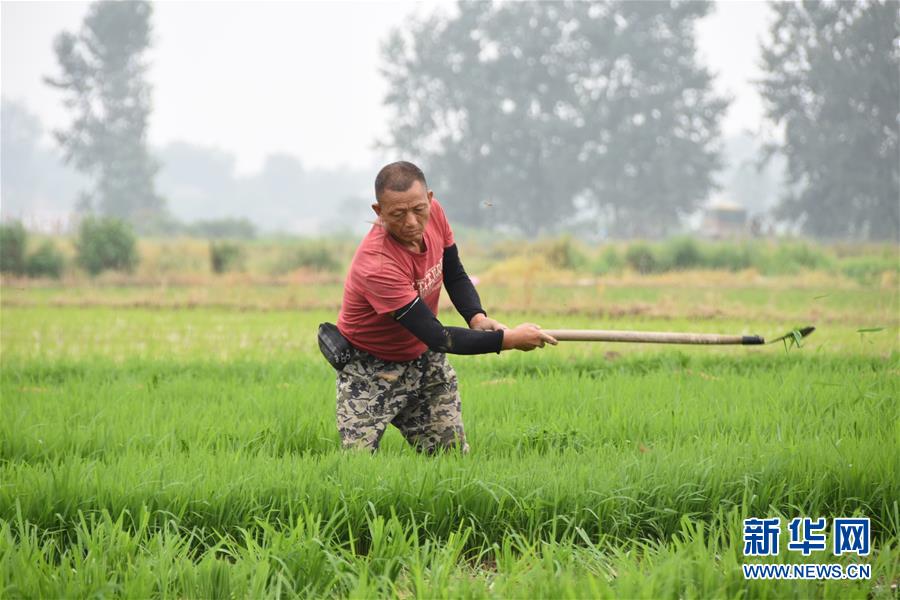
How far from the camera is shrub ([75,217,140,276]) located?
2039 cm

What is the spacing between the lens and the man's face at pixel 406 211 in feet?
12.3

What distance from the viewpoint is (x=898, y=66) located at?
98.7ft

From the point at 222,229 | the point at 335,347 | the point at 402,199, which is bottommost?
the point at 335,347

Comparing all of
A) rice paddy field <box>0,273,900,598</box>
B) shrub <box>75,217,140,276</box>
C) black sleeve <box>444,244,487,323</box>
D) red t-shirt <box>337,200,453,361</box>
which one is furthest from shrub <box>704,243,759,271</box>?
red t-shirt <box>337,200,453,361</box>

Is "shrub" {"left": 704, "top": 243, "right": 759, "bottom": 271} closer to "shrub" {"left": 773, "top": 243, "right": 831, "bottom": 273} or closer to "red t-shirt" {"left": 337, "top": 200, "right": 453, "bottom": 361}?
"shrub" {"left": 773, "top": 243, "right": 831, "bottom": 273}

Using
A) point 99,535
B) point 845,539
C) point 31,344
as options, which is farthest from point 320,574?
point 31,344

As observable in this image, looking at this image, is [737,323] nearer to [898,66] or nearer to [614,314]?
[614,314]

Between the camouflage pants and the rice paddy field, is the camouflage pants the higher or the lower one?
the higher one

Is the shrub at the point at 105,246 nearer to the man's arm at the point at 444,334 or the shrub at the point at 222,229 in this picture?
the man's arm at the point at 444,334

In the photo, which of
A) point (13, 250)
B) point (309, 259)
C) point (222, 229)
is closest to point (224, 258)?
point (309, 259)

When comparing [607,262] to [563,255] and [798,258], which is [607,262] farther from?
[798,258]

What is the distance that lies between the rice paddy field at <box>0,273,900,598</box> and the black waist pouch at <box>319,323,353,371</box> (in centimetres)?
40

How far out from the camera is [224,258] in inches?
833

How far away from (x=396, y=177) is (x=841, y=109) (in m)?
31.1
